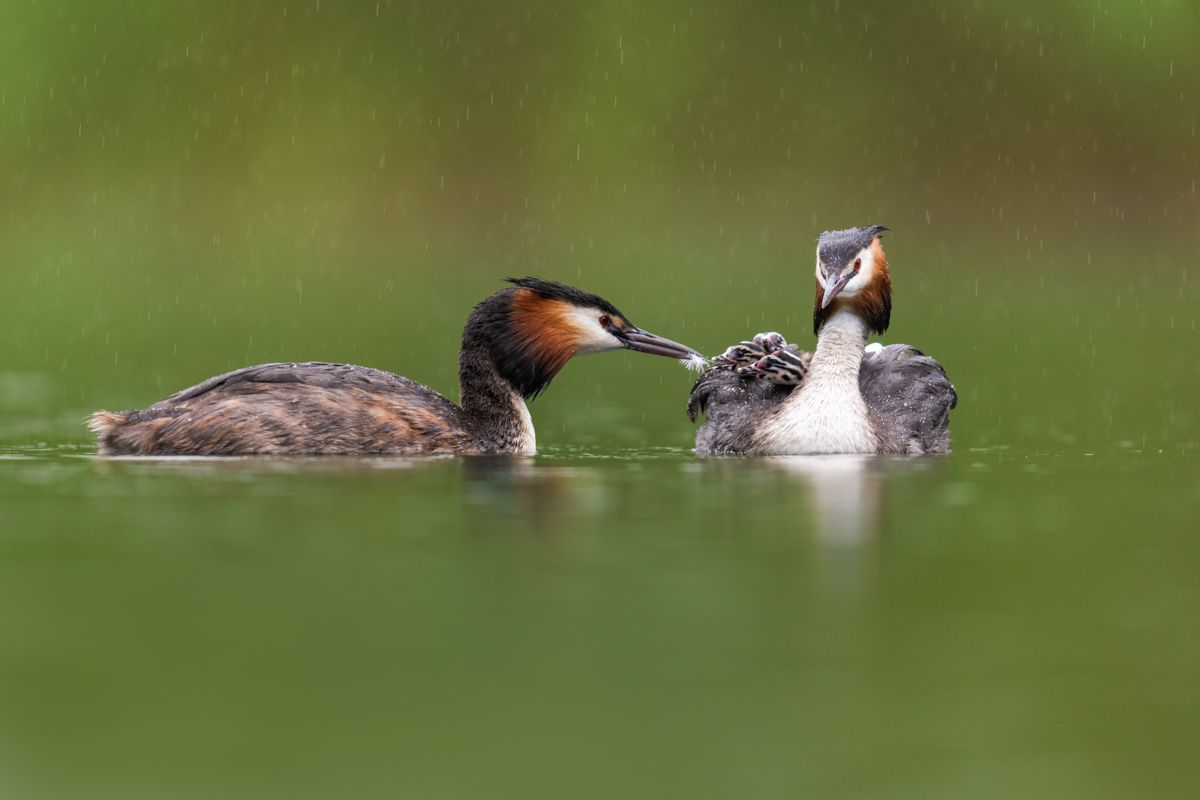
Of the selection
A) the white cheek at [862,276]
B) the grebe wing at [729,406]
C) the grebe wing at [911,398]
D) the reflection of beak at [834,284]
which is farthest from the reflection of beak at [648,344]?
the grebe wing at [911,398]

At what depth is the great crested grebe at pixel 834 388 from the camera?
35.8 ft

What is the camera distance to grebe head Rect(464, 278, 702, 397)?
11094 millimetres

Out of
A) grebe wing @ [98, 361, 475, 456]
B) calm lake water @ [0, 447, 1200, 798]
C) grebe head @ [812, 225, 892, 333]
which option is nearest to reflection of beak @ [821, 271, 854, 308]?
grebe head @ [812, 225, 892, 333]

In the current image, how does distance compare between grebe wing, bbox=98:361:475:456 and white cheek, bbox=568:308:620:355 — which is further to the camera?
A: white cheek, bbox=568:308:620:355

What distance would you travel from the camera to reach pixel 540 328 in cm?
1113

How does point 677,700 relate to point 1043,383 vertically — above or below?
below

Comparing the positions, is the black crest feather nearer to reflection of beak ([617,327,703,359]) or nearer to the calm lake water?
reflection of beak ([617,327,703,359])

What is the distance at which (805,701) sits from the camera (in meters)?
4.70

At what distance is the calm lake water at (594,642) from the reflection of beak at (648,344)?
2.44 metres

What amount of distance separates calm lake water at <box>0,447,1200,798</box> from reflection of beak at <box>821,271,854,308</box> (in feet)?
7.36

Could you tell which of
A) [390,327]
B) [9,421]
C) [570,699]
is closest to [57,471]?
[9,421]

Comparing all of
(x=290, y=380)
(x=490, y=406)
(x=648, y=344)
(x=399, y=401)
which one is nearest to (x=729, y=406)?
(x=648, y=344)

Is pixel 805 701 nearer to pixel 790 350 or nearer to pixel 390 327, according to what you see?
pixel 790 350

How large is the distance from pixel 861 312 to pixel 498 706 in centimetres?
711
